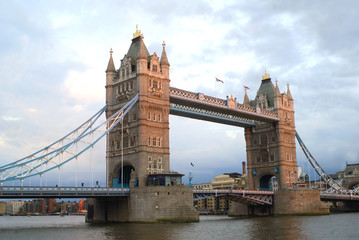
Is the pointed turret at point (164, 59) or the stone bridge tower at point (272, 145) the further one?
the stone bridge tower at point (272, 145)

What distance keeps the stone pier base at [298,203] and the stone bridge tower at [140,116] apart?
104ft

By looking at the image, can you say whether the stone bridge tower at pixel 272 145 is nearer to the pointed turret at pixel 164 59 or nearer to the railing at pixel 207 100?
the railing at pixel 207 100

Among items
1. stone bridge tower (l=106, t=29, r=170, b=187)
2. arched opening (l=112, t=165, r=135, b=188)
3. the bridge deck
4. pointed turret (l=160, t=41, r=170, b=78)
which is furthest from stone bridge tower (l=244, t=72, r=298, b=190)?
the bridge deck

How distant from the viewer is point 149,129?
79.3 metres

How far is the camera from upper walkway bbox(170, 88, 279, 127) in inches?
3428

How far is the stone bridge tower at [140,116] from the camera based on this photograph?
7819 cm

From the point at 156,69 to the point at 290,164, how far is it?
151ft

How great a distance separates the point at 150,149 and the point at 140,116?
606 centimetres

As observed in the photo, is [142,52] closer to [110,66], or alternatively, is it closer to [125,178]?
[110,66]

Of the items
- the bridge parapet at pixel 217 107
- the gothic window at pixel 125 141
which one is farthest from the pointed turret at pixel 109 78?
the bridge parapet at pixel 217 107

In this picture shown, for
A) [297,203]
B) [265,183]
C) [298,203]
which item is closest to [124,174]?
[297,203]

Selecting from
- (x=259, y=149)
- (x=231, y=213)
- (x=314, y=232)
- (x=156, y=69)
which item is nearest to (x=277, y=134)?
(x=259, y=149)

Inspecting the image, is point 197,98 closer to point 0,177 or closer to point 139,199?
point 139,199

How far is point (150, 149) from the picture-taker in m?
78.7
